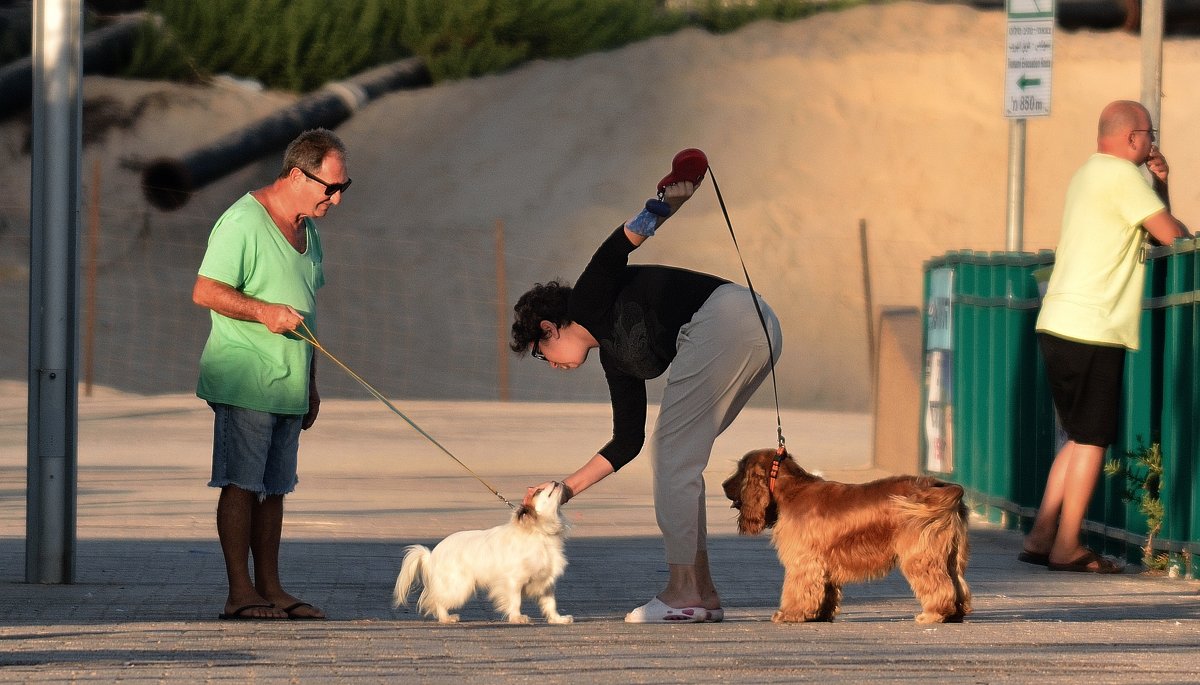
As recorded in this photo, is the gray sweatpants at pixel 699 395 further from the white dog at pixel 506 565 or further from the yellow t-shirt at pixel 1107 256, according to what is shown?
the yellow t-shirt at pixel 1107 256

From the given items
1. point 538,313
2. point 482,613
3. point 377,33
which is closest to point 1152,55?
point 538,313

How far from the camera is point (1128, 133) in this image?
28.3 ft

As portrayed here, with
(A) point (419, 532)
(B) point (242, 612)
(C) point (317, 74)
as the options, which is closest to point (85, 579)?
(B) point (242, 612)

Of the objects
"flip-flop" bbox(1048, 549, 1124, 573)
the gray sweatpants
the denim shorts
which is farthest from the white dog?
"flip-flop" bbox(1048, 549, 1124, 573)

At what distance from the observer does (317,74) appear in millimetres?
35094

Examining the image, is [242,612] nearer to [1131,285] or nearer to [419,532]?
[419,532]

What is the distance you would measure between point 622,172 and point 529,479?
19802 millimetres

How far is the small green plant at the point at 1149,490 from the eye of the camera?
859 centimetres

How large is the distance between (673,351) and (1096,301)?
8.64 feet

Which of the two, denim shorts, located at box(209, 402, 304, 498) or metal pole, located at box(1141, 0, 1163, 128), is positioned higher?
metal pole, located at box(1141, 0, 1163, 128)

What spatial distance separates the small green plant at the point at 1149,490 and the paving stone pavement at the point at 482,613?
235 millimetres

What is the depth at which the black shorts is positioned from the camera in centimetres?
863

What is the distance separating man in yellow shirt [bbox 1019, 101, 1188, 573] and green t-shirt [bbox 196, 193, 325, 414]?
12.1ft

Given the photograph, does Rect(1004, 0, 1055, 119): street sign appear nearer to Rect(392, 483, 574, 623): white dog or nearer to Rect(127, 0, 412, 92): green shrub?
Rect(392, 483, 574, 623): white dog
